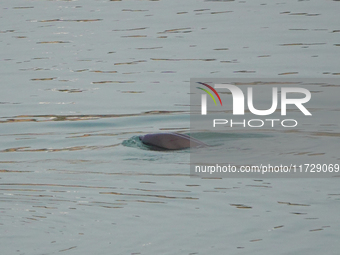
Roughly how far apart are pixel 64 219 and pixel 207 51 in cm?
830

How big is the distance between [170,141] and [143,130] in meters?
1.11

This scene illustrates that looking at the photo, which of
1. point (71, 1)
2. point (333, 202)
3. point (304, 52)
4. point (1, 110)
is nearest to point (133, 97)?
point (1, 110)

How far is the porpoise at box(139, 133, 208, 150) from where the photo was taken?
8.59 m

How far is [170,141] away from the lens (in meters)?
8.65

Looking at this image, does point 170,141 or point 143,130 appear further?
point 143,130

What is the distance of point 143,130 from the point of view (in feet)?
31.8

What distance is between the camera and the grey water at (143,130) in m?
5.69

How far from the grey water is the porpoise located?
174 mm

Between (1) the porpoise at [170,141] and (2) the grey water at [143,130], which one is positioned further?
(1) the porpoise at [170,141]

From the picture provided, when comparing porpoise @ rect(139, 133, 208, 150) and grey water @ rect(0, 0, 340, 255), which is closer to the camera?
grey water @ rect(0, 0, 340, 255)

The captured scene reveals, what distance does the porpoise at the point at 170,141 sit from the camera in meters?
8.59

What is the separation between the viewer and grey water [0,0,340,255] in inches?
224

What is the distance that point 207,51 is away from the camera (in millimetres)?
13812

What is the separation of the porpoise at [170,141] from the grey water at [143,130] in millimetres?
174
